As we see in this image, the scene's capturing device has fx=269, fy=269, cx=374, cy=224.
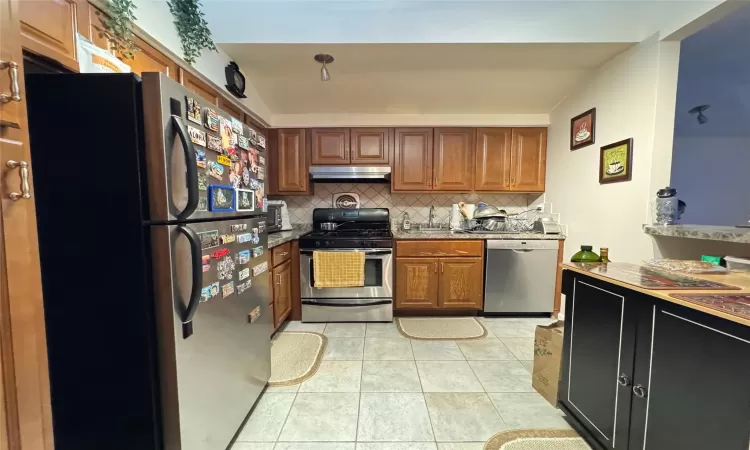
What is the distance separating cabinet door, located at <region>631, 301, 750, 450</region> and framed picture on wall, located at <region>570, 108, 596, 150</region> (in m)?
1.83

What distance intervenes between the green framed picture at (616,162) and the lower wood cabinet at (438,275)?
1183mm

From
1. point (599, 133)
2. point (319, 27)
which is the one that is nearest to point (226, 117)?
point (319, 27)

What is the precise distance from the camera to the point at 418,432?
1370 millimetres

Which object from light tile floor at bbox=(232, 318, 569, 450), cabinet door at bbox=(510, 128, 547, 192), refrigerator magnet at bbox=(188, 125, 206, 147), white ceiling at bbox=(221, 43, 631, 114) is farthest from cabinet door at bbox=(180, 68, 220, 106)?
cabinet door at bbox=(510, 128, 547, 192)

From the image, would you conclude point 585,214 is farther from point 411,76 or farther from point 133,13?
point 133,13

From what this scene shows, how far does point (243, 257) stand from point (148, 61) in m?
1.22

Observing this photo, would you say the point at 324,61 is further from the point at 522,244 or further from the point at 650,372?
the point at 650,372

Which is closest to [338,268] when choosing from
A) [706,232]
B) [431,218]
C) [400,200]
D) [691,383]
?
[400,200]

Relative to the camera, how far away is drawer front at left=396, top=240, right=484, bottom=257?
272cm

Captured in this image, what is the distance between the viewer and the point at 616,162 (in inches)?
77.7

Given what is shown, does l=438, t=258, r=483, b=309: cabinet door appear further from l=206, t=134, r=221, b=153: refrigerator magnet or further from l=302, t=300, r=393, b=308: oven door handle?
l=206, t=134, r=221, b=153: refrigerator magnet

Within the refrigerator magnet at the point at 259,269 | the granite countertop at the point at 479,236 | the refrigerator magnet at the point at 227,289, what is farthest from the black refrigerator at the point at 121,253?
the granite countertop at the point at 479,236

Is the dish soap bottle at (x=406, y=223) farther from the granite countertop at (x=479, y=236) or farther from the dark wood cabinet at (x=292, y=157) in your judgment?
the dark wood cabinet at (x=292, y=157)

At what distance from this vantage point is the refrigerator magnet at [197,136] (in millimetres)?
966
